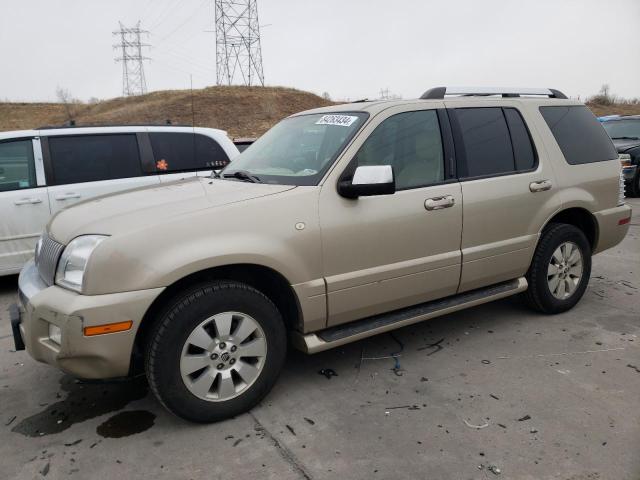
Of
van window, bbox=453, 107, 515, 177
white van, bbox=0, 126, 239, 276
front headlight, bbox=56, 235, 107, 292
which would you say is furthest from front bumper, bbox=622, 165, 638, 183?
front headlight, bbox=56, 235, 107, 292

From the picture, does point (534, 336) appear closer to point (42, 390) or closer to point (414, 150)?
point (414, 150)

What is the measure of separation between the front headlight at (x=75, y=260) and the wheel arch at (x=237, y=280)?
38 centimetres

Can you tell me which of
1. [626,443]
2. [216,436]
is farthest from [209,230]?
[626,443]

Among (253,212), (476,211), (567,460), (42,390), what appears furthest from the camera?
(476,211)

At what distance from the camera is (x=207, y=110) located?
39.4 meters

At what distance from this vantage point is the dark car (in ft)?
35.9

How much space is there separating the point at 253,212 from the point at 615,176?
11.2 feet

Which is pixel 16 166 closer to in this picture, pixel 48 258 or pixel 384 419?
pixel 48 258

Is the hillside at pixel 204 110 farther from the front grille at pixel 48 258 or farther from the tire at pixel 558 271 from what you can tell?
the front grille at pixel 48 258

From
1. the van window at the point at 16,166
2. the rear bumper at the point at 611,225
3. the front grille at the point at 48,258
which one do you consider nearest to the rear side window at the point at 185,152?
the van window at the point at 16,166

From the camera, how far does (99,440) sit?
8.81 ft

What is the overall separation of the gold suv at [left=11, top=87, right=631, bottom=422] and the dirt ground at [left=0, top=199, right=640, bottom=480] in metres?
0.31

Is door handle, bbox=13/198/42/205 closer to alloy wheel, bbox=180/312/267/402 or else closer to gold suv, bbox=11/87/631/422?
gold suv, bbox=11/87/631/422

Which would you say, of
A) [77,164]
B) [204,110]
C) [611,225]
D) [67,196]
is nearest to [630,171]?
[611,225]
